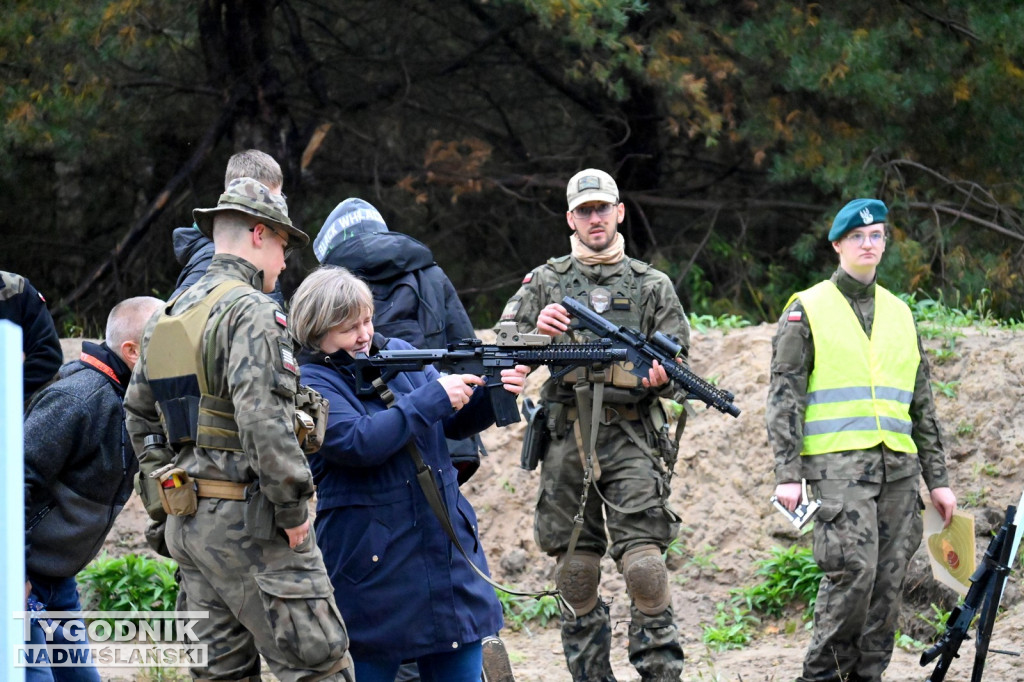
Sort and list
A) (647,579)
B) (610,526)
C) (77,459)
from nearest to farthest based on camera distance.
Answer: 1. (77,459)
2. (647,579)
3. (610,526)

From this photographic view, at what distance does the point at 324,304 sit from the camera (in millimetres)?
4113

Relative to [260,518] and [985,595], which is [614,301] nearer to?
[985,595]

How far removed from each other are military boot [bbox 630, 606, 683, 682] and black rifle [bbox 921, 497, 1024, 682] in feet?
3.68

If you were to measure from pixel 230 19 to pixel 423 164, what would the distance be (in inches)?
93.7

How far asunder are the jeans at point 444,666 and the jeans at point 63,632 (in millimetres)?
1440

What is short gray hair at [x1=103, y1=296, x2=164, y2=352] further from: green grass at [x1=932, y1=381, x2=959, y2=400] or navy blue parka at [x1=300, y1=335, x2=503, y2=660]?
green grass at [x1=932, y1=381, x2=959, y2=400]

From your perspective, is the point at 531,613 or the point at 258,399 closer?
the point at 258,399

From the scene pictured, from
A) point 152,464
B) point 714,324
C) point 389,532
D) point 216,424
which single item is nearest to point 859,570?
point 389,532

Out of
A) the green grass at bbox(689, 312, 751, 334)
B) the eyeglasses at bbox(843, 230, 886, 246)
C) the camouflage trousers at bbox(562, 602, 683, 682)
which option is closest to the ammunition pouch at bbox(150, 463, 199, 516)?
the camouflage trousers at bbox(562, 602, 683, 682)

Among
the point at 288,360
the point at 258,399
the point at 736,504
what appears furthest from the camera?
the point at 736,504

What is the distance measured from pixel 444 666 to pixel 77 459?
5.39 feet

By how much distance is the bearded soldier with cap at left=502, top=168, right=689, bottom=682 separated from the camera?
212 inches

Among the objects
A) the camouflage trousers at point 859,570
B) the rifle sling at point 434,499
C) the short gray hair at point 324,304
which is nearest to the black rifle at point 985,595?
the camouflage trousers at point 859,570

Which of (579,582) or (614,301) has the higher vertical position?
(614,301)
